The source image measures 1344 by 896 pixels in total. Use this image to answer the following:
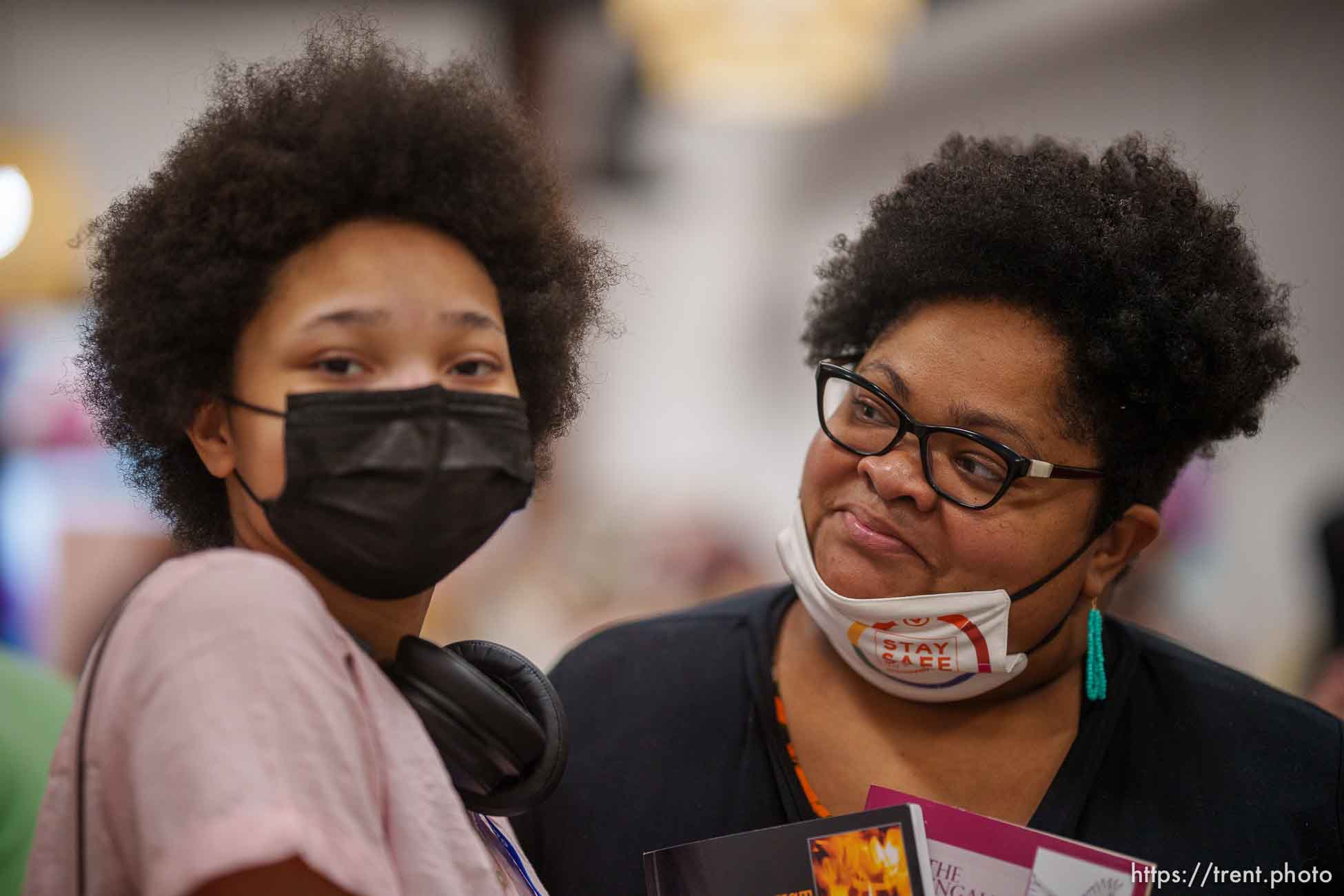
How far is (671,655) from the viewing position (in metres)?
2.09

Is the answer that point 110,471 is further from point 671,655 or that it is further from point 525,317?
point 525,317

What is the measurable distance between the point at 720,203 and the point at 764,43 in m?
2.62

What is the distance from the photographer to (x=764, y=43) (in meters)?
4.61

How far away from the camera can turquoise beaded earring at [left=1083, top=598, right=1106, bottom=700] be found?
6.43 feet

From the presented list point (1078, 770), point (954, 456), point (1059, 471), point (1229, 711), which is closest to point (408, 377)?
point (954, 456)

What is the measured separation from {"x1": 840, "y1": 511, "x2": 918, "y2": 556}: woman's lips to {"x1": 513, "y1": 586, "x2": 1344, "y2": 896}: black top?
34 cm

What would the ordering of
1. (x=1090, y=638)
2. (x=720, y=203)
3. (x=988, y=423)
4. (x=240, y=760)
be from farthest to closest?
(x=720, y=203), (x=1090, y=638), (x=988, y=423), (x=240, y=760)

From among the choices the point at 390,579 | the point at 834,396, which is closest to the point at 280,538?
the point at 390,579

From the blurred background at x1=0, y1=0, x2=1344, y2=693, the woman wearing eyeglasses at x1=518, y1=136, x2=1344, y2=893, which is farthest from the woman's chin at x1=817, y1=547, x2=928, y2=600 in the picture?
the blurred background at x1=0, y1=0, x2=1344, y2=693

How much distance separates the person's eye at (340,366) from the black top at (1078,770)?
34.0 inches

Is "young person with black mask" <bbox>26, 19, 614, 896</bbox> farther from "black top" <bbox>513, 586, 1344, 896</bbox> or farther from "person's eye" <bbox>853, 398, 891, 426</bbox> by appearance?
"person's eye" <bbox>853, 398, 891, 426</bbox>

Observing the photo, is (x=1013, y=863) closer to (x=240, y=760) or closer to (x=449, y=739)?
(x=449, y=739)

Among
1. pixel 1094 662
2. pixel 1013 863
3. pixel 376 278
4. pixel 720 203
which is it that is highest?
pixel 720 203

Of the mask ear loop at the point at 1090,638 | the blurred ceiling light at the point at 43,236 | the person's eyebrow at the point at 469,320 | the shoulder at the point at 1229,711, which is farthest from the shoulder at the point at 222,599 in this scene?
the blurred ceiling light at the point at 43,236
